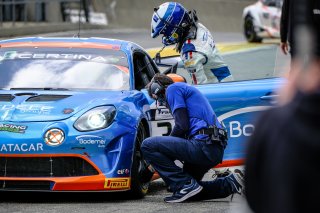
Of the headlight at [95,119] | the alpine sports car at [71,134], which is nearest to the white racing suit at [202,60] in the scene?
the alpine sports car at [71,134]

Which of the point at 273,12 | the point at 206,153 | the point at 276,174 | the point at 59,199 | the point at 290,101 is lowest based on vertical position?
the point at 273,12

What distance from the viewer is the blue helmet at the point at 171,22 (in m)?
9.22

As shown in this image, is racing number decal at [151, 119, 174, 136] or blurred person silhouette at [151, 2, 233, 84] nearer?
racing number decal at [151, 119, 174, 136]

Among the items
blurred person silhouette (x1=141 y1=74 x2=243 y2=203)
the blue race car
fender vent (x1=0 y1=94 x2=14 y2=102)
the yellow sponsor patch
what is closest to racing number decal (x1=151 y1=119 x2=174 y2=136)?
the blue race car

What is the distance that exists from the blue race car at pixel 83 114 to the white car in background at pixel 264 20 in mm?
14775

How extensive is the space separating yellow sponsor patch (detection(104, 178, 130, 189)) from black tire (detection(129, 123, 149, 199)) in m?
0.06

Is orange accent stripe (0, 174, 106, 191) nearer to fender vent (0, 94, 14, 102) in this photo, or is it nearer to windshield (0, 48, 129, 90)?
fender vent (0, 94, 14, 102)

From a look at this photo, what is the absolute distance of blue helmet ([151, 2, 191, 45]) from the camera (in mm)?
9219

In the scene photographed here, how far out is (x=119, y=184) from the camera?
7.30 meters

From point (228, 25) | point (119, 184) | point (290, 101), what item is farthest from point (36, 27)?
point (290, 101)

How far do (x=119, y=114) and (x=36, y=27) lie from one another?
52.8 ft

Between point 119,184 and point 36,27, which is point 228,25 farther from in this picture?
point 119,184

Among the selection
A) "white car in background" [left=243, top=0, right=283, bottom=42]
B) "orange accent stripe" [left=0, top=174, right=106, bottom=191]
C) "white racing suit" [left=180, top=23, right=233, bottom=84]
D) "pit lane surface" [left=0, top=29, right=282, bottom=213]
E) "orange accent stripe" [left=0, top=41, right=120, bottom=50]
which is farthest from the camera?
"white car in background" [left=243, top=0, right=283, bottom=42]

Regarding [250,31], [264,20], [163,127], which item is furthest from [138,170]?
[250,31]
